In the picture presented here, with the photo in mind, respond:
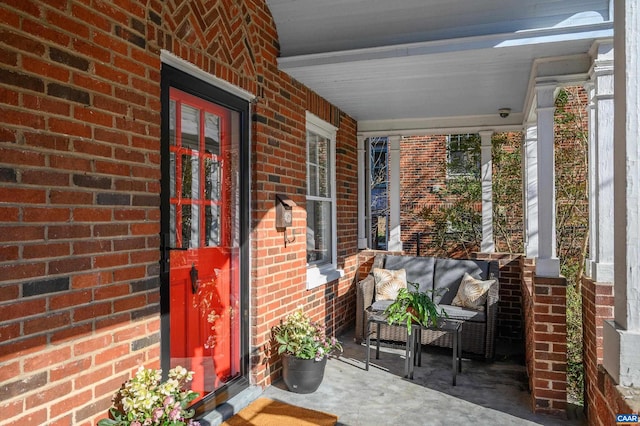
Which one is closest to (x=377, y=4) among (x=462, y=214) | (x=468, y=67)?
(x=468, y=67)

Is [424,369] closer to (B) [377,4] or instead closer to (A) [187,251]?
(A) [187,251]

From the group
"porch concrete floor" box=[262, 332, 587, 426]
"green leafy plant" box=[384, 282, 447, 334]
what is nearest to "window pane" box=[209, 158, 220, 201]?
"porch concrete floor" box=[262, 332, 587, 426]

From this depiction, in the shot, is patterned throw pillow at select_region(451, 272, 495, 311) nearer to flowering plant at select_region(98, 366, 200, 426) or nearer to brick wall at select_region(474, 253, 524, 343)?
brick wall at select_region(474, 253, 524, 343)

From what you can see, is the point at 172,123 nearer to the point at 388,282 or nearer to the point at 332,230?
the point at 332,230

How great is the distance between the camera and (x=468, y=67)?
3.88m

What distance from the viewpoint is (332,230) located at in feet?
18.2

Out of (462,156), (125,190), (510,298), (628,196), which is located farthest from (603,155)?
(462,156)

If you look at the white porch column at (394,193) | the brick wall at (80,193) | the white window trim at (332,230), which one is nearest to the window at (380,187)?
the white porch column at (394,193)

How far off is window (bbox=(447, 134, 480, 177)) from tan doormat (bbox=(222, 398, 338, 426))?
7412mm

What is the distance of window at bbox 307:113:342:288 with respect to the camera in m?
4.95

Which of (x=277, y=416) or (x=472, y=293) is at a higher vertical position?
(x=472, y=293)

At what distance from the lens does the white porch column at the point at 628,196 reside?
79.3 inches

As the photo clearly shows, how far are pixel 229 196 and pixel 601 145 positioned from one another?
2736mm

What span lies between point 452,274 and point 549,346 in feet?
7.01
